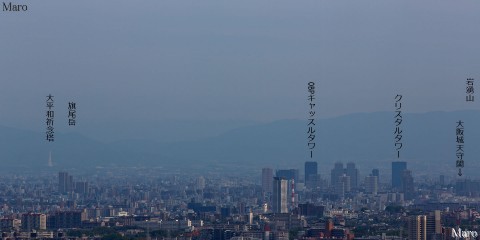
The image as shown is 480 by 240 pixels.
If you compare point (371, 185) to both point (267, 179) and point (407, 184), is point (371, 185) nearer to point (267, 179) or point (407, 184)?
point (267, 179)

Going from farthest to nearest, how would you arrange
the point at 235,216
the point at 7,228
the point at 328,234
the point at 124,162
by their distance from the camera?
1. the point at 124,162
2. the point at 235,216
3. the point at 7,228
4. the point at 328,234

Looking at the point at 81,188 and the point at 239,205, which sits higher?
the point at 81,188

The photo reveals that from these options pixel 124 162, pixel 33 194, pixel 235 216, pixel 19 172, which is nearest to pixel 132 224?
pixel 235 216

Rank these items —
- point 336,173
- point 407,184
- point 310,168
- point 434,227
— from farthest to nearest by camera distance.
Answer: point 336,173
point 310,168
point 407,184
point 434,227

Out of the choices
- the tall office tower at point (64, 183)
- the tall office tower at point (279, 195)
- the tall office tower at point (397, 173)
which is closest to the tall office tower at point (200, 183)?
the tall office tower at point (64, 183)

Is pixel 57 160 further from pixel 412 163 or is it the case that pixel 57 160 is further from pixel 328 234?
pixel 328 234

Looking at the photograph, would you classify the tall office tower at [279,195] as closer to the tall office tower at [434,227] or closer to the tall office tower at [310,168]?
the tall office tower at [310,168]

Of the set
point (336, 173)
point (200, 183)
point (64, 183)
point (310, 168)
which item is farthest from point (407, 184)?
point (64, 183)
